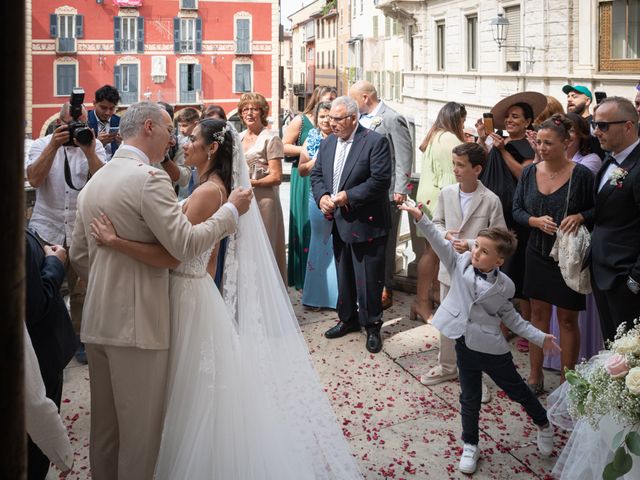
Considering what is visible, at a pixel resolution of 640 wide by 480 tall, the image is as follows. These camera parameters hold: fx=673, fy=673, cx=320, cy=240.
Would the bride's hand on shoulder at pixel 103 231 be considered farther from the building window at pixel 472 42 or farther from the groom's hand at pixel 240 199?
the building window at pixel 472 42

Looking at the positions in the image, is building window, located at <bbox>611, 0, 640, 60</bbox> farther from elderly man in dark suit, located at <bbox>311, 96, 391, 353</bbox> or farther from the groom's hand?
the groom's hand

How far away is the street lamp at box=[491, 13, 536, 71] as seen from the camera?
1901 centimetres

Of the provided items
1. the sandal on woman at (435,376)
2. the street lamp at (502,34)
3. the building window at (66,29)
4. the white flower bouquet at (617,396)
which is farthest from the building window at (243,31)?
the white flower bouquet at (617,396)

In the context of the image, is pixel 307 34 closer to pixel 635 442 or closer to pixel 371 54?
pixel 371 54

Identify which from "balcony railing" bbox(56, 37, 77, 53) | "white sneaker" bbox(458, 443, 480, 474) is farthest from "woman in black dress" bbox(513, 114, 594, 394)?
"balcony railing" bbox(56, 37, 77, 53)

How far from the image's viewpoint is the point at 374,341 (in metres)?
5.35

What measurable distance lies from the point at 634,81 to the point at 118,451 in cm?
1432

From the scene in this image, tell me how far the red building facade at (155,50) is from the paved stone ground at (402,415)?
3731cm

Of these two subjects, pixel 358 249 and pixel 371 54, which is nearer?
pixel 358 249

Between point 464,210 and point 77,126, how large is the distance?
2627mm

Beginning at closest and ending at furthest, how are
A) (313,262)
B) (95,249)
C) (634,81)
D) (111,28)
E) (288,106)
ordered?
(95,249) < (313,262) < (634,81) < (111,28) < (288,106)

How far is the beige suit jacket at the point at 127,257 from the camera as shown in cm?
279

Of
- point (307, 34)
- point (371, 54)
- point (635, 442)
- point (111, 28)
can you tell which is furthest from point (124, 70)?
point (635, 442)

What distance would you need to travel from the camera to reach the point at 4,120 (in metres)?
0.84
